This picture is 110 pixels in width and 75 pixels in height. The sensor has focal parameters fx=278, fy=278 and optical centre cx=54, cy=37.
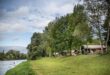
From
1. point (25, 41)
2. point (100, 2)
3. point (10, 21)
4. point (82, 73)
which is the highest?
point (100, 2)

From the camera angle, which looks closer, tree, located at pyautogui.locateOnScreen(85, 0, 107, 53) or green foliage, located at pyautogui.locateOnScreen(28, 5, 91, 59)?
tree, located at pyautogui.locateOnScreen(85, 0, 107, 53)

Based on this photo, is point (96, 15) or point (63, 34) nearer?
point (96, 15)

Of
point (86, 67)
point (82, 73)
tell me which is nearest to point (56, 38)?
point (86, 67)

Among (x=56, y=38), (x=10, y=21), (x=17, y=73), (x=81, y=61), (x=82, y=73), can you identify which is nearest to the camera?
(x=82, y=73)

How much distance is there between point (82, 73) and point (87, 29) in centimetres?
189

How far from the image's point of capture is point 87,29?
7781mm

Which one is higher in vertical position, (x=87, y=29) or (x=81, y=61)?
(x=87, y=29)

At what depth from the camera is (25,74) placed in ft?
22.4

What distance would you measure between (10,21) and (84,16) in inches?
81.6

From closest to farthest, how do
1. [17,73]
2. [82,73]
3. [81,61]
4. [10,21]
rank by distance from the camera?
1. [82,73]
2. [10,21]
3. [17,73]
4. [81,61]

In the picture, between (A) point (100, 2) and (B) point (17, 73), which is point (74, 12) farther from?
(B) point (17, 73)

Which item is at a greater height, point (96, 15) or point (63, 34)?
point (96, 15)

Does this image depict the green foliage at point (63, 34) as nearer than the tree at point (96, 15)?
No

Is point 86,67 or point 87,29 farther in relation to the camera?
point 87,29
